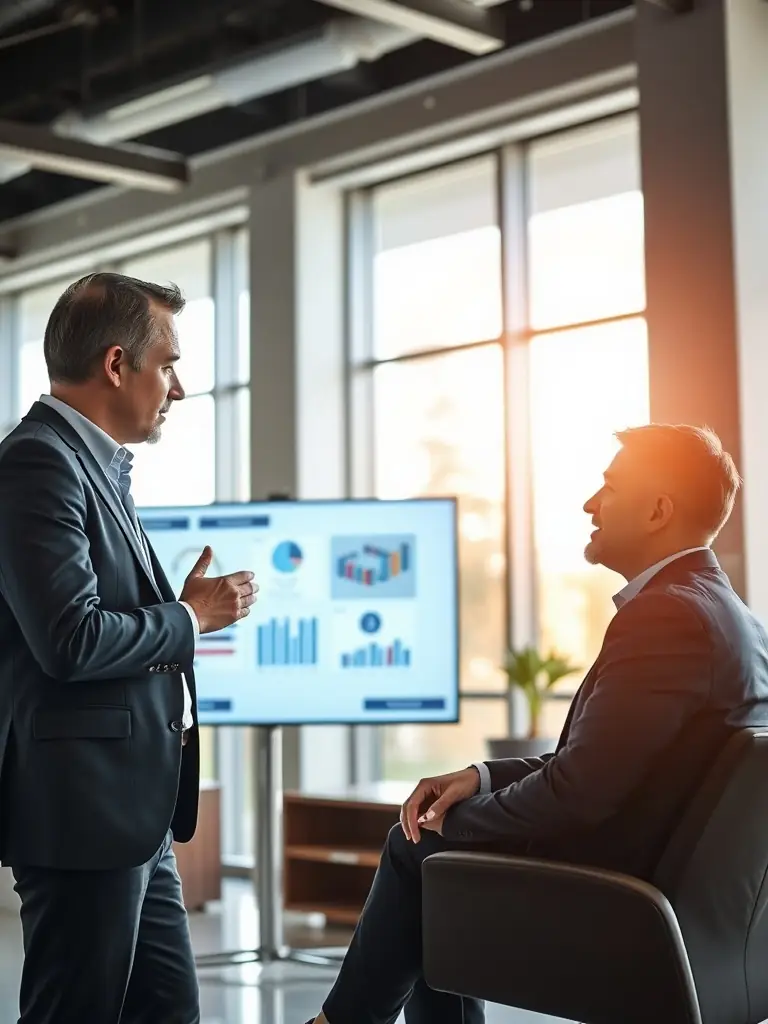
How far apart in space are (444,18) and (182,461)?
3.70m

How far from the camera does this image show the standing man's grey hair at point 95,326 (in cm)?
216

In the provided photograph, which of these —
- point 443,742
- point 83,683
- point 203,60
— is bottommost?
point 443,742

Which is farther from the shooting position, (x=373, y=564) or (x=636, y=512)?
(x=373, y=564)

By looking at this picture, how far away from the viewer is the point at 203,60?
637 cm

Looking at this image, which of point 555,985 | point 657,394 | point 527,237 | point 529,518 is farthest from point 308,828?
point 555,985

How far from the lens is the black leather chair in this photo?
6.72ft

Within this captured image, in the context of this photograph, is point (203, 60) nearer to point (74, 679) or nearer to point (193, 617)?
point (193, 617)

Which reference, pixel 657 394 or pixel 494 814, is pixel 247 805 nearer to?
pixel 657 394

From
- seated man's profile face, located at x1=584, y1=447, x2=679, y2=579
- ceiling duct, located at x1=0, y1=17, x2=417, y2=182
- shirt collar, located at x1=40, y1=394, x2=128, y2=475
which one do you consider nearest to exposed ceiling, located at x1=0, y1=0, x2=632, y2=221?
ceiling duct, located at x1=0, y1=17, x2=417, y2=182

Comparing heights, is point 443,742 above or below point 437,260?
below

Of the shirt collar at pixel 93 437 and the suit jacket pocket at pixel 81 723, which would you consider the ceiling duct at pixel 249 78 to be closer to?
the shirt collar at pixel 93 437

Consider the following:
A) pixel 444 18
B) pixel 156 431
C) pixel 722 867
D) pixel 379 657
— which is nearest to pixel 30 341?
pixel 444 18

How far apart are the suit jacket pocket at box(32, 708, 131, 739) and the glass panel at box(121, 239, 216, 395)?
19.7 feet

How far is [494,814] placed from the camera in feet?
7.60
